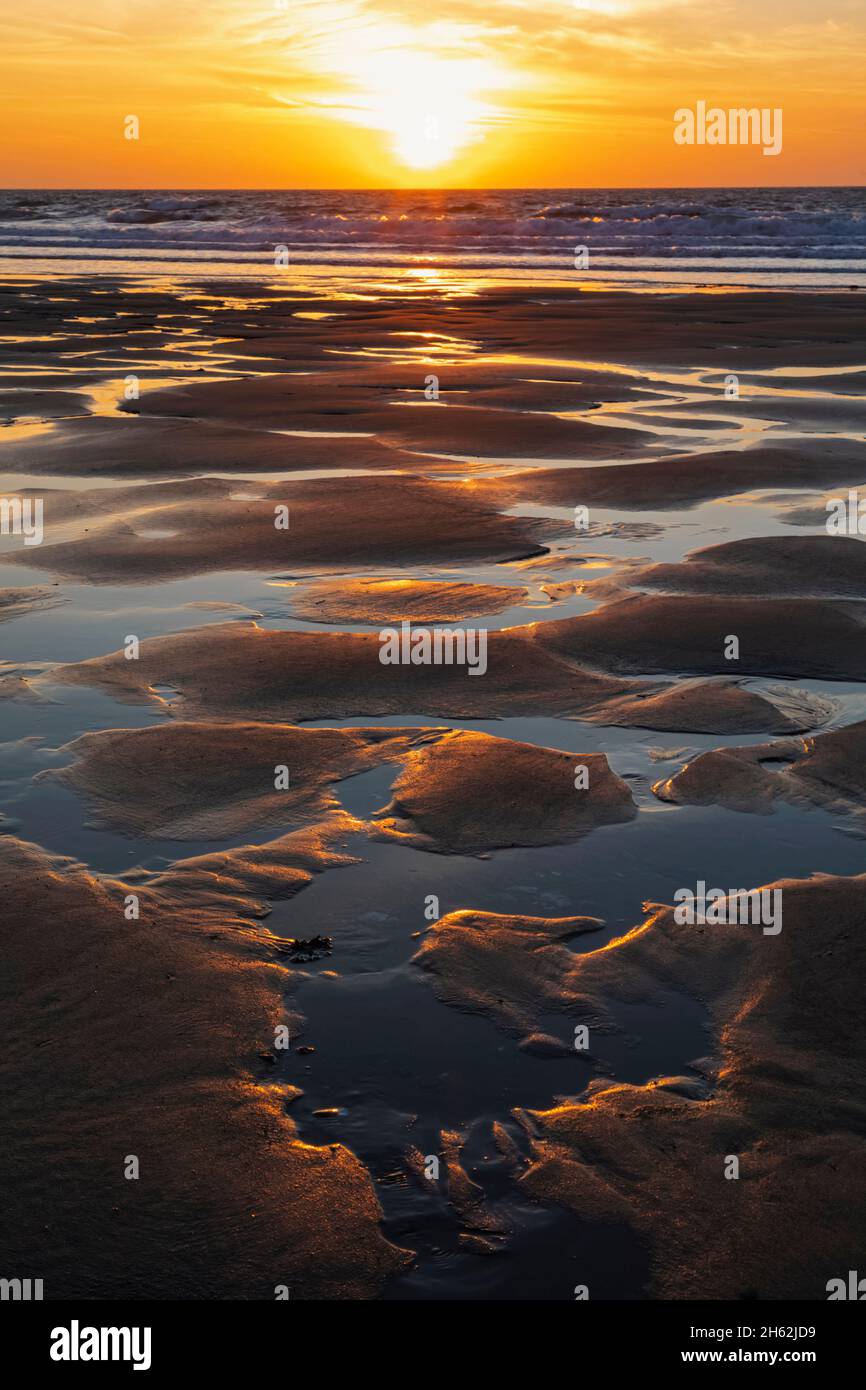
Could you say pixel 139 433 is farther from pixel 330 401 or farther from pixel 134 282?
pixel 134 282

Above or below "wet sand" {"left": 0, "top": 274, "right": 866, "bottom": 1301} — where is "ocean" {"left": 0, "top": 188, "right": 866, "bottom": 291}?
above

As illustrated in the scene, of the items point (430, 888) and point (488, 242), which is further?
point (488, 242)

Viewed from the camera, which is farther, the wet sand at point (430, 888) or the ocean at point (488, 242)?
the ocean at point (488, 242)

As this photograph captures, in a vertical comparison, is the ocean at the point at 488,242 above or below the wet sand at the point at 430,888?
above

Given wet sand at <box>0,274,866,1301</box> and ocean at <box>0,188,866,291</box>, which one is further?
ocean at <box>0,188,866,291</box>
